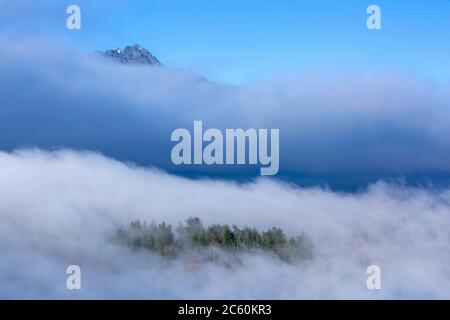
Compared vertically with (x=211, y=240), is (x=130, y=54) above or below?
above

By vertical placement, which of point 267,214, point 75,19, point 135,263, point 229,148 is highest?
point 75,19

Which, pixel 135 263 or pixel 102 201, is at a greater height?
pixel 102 201

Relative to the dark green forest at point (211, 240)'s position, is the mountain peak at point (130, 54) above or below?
above

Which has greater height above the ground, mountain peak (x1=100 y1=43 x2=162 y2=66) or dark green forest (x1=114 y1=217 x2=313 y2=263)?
mountain peak (x1=100 y1=43 x2=162 y2=66)

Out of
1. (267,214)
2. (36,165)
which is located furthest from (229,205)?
(36,165)

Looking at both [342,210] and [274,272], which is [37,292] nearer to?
[274,272]

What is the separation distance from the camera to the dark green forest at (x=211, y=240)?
3779 mm

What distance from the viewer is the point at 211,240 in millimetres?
3812

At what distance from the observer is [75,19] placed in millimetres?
3789

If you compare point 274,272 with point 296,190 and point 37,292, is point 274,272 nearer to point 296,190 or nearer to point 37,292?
point 296,190

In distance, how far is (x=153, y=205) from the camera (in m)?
3.80

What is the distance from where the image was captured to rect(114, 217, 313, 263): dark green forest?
3.78 metres

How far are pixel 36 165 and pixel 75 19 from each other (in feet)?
2.44

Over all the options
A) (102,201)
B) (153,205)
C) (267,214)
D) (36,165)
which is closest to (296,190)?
(267,214)
